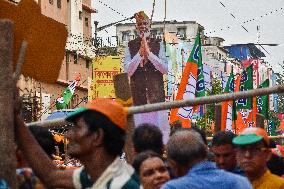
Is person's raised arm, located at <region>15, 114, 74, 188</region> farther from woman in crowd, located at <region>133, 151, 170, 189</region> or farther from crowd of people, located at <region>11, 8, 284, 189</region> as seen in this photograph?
woman in crowd, located at <region>133, 151, 170, 189</region>

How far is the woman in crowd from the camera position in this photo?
17.3 feet

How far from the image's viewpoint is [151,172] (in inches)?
209

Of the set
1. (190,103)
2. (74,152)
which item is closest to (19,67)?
(74,152)

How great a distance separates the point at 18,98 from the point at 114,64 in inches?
1212

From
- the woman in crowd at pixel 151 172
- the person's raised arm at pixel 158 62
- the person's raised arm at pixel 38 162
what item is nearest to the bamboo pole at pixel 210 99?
the woman in crowd at pixel 151 172

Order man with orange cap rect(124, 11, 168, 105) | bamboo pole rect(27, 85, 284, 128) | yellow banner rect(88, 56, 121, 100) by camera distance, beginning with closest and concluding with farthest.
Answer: bamboo pole rect(27, 85, 284, 128), man with orange cap rect(124, 11, 168, 105), yellow banner rect(88, 56, 121, 100)

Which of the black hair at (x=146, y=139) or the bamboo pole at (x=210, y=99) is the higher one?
the bamboo pole at (x=210, y=99)

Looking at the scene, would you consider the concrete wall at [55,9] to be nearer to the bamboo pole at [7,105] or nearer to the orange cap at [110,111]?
the bamboo pole at [7,105]

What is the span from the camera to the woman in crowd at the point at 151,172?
5.27 meters

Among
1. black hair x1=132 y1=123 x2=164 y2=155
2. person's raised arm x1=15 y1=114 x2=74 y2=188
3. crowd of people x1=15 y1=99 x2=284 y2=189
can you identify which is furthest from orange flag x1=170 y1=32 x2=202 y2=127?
person's raised arm x1=15 y1=114 x2=74 y2=188

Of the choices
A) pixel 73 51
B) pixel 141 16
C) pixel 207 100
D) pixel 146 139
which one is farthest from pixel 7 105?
pixel 73 51

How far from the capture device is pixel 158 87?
10820 mm

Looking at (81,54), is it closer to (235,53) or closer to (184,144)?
(184,144)

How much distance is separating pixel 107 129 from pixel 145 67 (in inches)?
351
